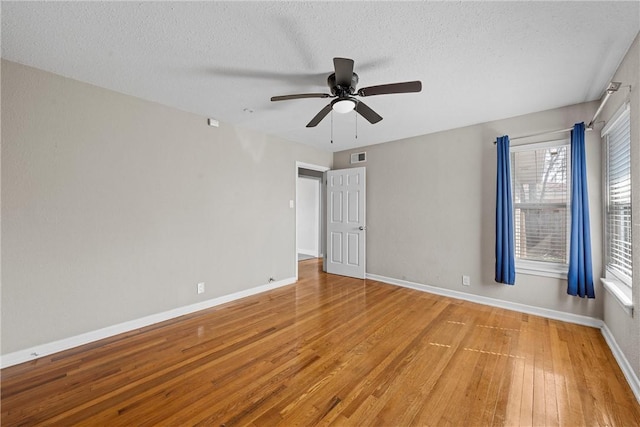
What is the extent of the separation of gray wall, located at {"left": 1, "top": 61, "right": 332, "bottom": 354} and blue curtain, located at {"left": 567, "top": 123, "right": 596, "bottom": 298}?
4076mm

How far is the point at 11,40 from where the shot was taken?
198cm

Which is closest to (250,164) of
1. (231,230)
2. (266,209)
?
(266,209)

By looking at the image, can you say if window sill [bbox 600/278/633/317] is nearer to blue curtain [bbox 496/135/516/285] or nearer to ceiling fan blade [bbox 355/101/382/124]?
blue curtain [bbox 496/135/516/285]

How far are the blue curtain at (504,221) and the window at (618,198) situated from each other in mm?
845

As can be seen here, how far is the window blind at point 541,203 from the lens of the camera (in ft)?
10.5

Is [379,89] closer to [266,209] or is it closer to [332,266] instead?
[266,209]

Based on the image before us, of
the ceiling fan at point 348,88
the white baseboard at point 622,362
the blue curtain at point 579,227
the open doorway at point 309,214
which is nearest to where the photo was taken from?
the white baseboard at point 622,362

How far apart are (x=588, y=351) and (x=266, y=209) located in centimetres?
412

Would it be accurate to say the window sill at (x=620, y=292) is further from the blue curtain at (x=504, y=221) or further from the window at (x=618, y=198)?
the blue curtain at (x=504, y=221)

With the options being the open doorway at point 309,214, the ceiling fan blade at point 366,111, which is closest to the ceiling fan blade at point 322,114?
the ceiling fan blade at point 366,111

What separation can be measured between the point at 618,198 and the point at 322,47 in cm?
316

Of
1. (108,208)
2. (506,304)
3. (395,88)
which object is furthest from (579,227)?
(108,208)

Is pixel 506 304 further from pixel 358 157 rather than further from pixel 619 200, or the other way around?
pixel 358 157

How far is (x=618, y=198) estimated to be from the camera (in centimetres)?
257
